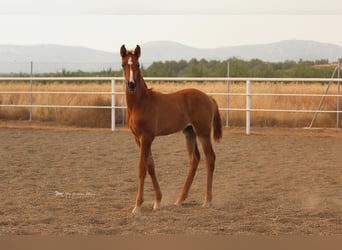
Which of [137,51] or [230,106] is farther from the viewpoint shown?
[230,106]

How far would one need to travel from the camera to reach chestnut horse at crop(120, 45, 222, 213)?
661cm

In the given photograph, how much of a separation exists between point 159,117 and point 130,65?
0.73m

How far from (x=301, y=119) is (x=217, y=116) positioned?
33.8 feet

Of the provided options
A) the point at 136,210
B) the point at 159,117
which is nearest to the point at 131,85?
the point at 159,117

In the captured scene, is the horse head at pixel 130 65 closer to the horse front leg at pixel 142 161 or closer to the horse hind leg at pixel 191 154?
the horse front leg at pixel 142 161

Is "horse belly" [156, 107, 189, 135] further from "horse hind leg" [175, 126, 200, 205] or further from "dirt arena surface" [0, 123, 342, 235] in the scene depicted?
"dirt arena surface" [0, 123, 342, 235]

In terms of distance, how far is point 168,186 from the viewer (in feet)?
28.3

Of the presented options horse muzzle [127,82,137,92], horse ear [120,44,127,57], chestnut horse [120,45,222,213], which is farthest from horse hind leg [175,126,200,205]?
horse ear [120,44,127,57]

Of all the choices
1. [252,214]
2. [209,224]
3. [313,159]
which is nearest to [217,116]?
[252,214]

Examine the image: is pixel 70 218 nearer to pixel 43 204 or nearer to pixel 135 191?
pixel 43 204

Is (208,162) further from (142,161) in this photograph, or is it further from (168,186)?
(168,186)

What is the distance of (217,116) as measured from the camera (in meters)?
7.69

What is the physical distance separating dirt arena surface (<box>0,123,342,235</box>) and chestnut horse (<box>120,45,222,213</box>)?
0.39 m

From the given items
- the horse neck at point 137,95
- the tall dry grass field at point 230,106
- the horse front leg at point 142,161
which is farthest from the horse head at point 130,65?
the tall dry grass field at point 230,106
